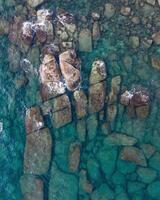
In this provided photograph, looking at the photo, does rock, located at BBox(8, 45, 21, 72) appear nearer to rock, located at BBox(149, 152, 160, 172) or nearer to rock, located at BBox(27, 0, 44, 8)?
rock, located at BBox(27, 0, 44, 8)

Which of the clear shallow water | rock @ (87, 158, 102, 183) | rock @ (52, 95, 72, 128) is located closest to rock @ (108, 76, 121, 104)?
the clear shallow water

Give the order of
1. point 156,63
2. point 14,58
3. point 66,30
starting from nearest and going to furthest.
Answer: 1. point 156,63
2. point 66,30
3. point 14,58

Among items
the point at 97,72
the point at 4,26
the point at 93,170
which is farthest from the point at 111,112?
the point at 4,26

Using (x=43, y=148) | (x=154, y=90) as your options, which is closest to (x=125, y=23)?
(x=154, y=90)

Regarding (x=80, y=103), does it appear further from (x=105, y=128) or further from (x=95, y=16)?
(x=95, y=16)

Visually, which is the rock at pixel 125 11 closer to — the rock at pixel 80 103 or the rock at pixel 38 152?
the rock at pixel 80 103
